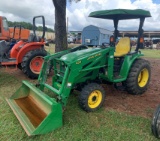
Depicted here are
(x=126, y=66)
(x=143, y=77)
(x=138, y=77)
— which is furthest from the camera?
(x=143, y=77)

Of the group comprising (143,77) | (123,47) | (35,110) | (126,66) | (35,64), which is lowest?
(35,110)

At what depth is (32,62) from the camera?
6719mm

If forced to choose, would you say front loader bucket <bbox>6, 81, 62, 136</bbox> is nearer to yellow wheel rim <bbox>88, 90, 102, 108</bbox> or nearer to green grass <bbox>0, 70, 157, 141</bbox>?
green grass <bbox>0, 70, 157, 141</bbox>

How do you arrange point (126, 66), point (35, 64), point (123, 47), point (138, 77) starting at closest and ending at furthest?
point (126, 66) → point (138, 77) → point (123, 47) → point (35, 64)

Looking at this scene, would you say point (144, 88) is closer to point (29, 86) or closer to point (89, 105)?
point (89, 105)

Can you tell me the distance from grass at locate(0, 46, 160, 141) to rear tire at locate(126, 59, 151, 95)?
1.07 meters

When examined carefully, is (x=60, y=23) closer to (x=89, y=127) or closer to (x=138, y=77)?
(x=138, y=77)

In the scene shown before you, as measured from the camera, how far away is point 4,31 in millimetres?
10461

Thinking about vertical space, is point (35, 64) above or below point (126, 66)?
below

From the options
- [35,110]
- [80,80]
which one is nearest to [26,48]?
[80,80]

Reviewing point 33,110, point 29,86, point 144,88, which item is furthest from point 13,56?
point 144,88

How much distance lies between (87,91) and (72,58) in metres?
0.71

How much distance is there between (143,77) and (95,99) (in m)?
1.93

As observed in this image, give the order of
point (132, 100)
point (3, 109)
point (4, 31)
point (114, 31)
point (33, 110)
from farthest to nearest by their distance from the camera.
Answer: point (4, 31), point (114, 31), point (132, 100), point (3, 109), point (33, 110)
